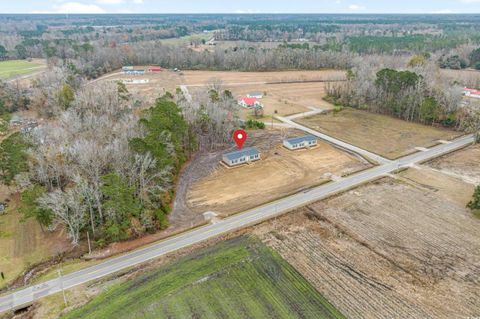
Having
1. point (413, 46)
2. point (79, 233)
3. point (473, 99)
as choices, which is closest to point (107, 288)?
point (79, 233)

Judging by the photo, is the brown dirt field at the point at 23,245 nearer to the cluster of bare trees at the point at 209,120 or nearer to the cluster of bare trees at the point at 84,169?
the cluster of bare trees at the point at 84,169

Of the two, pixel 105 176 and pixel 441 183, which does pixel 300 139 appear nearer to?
pixel 441 183

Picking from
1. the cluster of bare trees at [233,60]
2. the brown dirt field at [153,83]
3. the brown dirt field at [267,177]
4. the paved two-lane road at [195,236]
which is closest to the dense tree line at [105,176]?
the paved two-lane road at [195,236]

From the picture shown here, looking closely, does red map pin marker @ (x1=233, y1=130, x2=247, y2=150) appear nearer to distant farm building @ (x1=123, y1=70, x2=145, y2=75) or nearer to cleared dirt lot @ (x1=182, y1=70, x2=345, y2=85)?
cleared dirt lot @ (x1=182, y1=70, x2=345, y2=85)

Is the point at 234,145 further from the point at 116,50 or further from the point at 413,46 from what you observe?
the point at 413,46

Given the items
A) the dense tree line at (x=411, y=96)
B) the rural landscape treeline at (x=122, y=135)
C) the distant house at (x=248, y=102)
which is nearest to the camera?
the rural landscape treeline at (x=122, y=135)

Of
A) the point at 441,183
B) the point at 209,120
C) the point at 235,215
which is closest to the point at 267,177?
the point at 235,215
